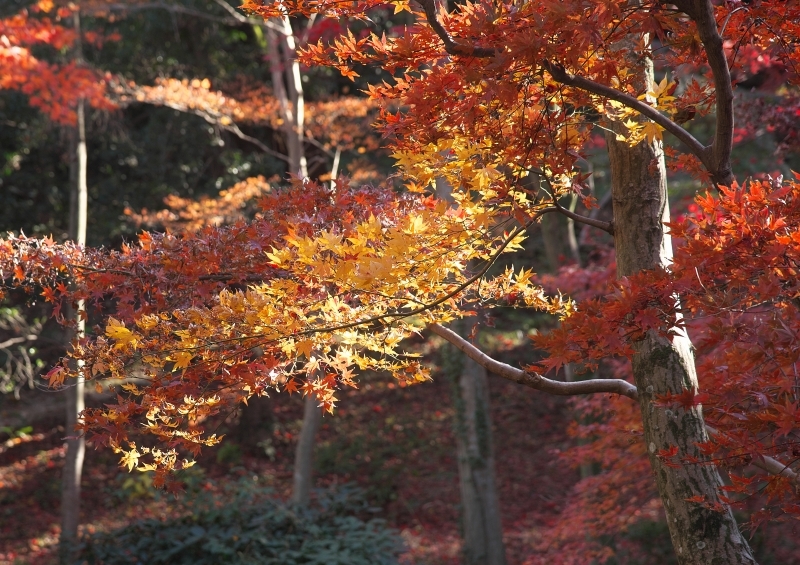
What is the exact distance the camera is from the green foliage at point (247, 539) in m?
7.15

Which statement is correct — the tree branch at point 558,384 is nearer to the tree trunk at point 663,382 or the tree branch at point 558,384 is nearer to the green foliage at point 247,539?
the tree trunk at point 663,382

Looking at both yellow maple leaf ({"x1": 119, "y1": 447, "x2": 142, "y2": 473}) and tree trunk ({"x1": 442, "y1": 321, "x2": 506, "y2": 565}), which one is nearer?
yellow maple leaf ({"x1": 119, "y1": 447, "x2": 142, "y2": 473})

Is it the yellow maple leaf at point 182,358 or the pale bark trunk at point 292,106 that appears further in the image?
the pale bark trunk at point 292,106

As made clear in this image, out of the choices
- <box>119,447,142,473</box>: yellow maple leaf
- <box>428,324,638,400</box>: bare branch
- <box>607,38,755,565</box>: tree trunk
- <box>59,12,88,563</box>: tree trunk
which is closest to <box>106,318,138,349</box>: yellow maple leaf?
<box>119,447,142,473</box>: yellow maple leaf

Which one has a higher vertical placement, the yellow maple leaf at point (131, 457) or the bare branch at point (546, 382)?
the bare branch at point (546, 382)

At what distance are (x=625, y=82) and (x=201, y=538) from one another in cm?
600

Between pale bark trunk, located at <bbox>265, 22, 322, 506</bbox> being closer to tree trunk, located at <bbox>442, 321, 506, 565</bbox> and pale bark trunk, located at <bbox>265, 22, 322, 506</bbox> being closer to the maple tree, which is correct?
tree trunk, located at <bbox>442, 321, 506, 565</bbox>

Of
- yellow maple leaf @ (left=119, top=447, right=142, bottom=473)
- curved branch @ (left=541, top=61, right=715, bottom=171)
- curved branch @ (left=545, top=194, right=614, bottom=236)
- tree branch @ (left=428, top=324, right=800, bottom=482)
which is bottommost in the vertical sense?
yellow maple leaf @ (left=119, top=447, right=142, bottom=473)

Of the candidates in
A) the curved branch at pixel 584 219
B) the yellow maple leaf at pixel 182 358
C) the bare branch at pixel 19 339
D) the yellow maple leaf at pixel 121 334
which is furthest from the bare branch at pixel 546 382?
the bare branch at pixel 19 339

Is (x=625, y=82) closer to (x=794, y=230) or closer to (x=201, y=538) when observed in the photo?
(x=794, y=230)

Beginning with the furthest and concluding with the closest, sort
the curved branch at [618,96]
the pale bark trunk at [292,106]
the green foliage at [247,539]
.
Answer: the pale bark trunk at [292,106], the green foliage at [247,539], the curved branch at [618,96]

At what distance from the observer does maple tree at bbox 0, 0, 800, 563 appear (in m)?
2.41

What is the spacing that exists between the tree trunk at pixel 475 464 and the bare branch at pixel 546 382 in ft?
15.4

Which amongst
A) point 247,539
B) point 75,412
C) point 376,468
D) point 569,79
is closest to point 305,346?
point 569,79
